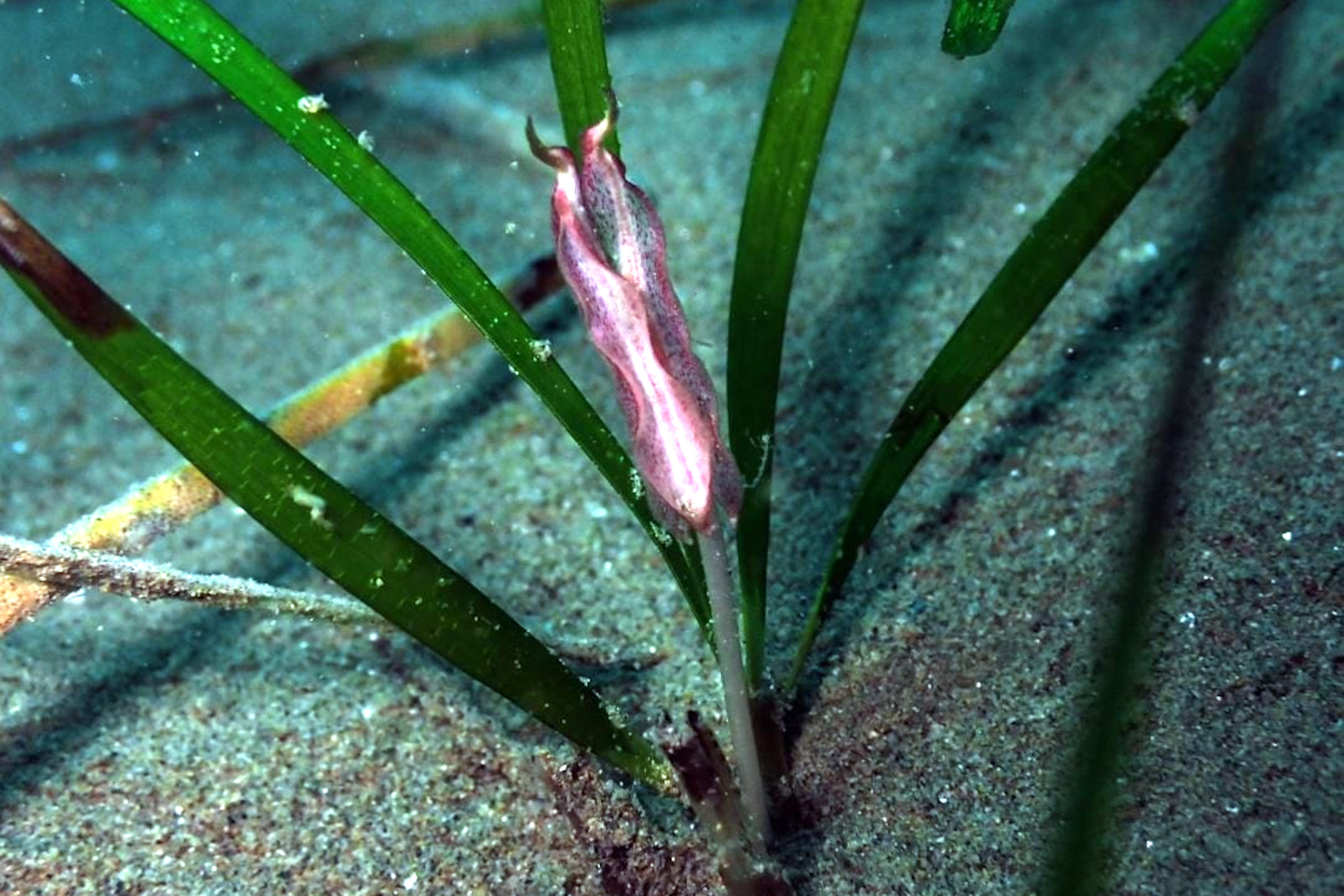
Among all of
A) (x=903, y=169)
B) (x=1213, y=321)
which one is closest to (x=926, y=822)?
(x=1213, y=321)

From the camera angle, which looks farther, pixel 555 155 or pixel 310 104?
pixel 310 104

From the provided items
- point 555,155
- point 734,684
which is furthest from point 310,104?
point 734,684

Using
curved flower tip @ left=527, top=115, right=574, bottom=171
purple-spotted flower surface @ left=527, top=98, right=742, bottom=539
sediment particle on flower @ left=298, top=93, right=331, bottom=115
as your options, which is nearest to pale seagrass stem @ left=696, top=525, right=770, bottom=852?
purple-spotted flower surface @ left=527, top=98, right=742, bottom=539

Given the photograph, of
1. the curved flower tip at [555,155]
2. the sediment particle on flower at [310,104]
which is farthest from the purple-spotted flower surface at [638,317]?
the sediment particle on flower at [310,104]

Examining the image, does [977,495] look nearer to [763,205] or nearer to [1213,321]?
[1213,321]

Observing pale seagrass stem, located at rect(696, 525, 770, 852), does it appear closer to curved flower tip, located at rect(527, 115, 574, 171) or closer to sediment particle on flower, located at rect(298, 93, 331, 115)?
curved flower tip, located at rect(527, 115, 574, 171)

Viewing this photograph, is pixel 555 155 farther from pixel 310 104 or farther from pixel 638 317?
pixel 310 104

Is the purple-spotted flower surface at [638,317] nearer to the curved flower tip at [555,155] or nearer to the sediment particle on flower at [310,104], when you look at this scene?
the curved flower tip at [555,155]
